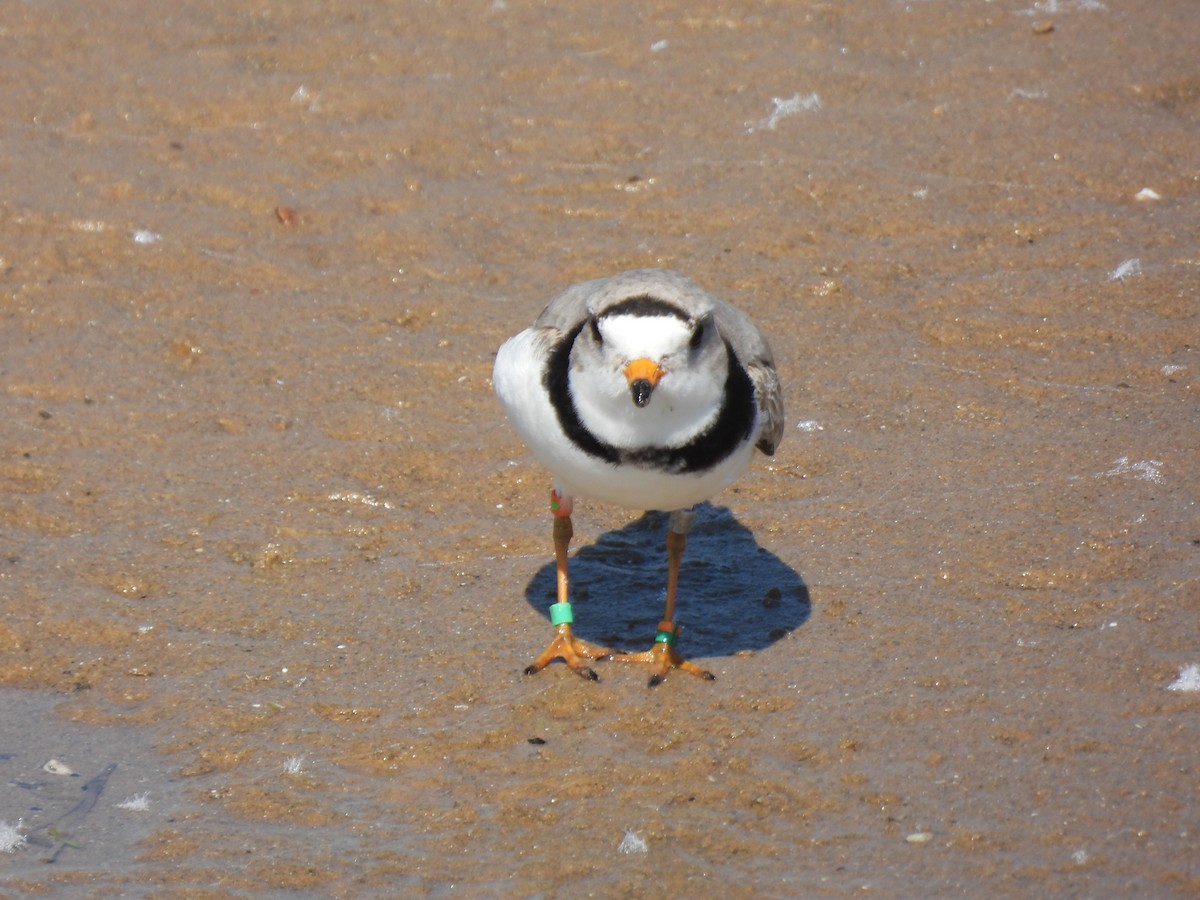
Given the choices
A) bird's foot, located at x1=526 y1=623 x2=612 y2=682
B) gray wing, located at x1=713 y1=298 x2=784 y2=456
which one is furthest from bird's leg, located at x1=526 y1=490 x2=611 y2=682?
gray wing, located at x1=713 y1=298 x2=784 y2=456

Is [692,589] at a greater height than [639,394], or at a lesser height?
lesser

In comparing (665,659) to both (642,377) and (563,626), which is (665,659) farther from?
(642,377)

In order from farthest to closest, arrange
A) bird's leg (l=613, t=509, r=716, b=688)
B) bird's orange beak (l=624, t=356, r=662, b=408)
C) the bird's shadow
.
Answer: the bird's shadow
bird's leg (l=613, t=509, r=716, b=688)
bird's orange beak (l=624, t=356, r=662, b=408)

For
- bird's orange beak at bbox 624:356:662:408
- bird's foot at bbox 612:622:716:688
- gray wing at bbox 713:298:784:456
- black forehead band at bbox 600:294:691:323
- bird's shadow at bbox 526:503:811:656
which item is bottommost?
bird's shadow at bbox 526:503:811:656

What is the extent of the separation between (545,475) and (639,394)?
2.00m

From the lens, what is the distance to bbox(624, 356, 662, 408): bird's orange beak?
418 centimetres

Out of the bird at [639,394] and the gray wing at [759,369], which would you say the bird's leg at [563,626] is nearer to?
the bird at [639,394]

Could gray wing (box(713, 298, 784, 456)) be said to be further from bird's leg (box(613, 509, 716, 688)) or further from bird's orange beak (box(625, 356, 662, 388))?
bird's orange beak (box(625, 356, 662, 388))

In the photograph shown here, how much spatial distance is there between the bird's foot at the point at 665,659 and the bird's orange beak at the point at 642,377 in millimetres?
1126

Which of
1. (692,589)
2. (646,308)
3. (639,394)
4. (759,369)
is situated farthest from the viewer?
(692,589)

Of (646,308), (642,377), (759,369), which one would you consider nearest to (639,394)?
(642,377)

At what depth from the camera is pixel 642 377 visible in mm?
4207

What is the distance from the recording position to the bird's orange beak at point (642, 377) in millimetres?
4184

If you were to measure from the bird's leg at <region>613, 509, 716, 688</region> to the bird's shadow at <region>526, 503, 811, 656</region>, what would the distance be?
160 millimetres
